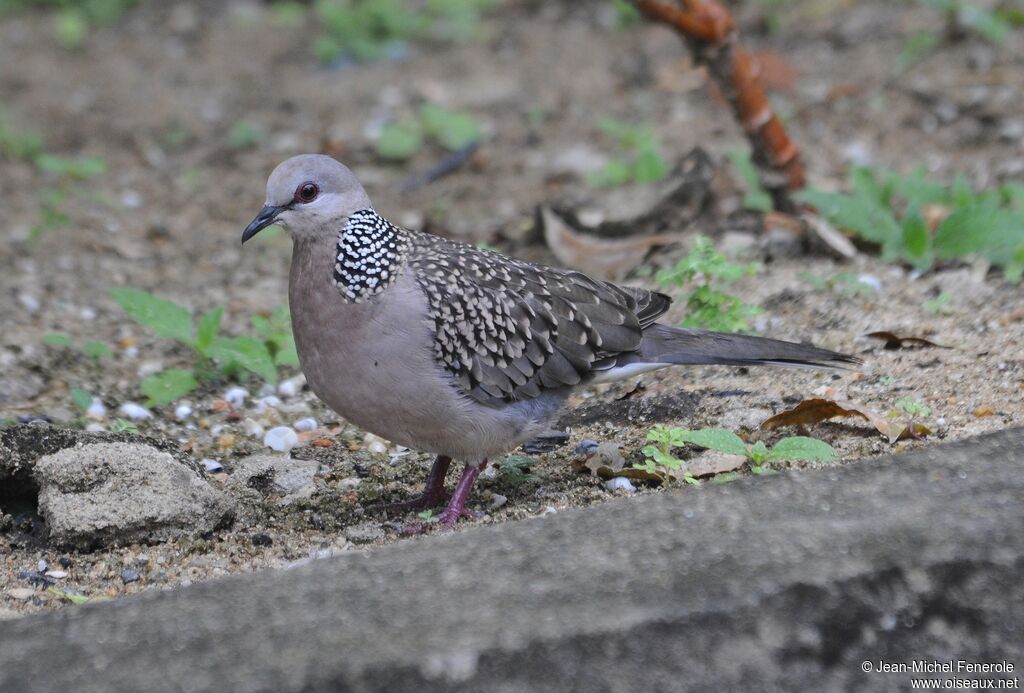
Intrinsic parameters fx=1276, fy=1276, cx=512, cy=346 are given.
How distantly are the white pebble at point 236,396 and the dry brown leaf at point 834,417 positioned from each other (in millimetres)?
2057

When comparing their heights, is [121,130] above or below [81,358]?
above

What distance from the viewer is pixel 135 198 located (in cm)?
757

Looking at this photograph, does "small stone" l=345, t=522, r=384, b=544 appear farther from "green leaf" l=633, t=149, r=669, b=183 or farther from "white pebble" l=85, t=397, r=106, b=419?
"green leaf" l=633, t=149, r=669, b=183

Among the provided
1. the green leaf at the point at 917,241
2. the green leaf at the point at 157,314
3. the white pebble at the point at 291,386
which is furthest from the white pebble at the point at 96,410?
the green leaf at the point at 917,241

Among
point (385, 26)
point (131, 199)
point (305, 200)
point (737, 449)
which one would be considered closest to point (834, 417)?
point (737, 449)

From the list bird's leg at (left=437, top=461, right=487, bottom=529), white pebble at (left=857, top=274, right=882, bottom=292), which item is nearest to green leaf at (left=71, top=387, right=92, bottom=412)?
A: bird's leg at (left=437, top=461, right=487, bottom=529)

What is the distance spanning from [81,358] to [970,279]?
3705mm

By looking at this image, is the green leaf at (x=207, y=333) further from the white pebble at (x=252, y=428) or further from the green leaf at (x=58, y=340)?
the green leaf at (x=58, y=340)

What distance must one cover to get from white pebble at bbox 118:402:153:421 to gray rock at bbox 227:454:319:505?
24.0 inches

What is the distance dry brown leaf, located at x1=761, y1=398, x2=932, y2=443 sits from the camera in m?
3.82

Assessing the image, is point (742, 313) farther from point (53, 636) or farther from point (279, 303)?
point (53, 636)

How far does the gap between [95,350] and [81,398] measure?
519 millimetres

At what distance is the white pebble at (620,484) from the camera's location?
12.6 feet

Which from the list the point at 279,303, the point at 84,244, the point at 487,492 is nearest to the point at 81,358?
the point at 279,303
